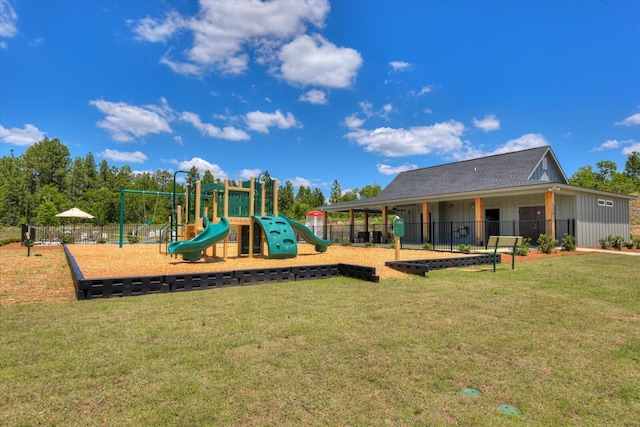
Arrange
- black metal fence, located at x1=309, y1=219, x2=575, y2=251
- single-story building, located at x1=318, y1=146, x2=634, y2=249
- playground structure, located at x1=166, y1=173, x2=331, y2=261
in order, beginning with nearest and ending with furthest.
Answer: playground structure, located at x1=166, y1=173, x2=331, y2=261, single-story building, located at x1=318, y1=146, x2=634, y2=249, black metal fence, located at x1=309, y1=219, x2=575, y2=251

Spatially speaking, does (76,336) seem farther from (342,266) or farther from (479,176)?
(479,176)

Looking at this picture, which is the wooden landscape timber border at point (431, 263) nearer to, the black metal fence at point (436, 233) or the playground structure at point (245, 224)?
the playground structure at point (245, 224)

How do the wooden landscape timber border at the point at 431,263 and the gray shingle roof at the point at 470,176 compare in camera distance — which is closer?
the wooden landscape timber border at the point at 431,263

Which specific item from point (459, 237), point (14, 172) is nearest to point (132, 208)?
point (14, 172)

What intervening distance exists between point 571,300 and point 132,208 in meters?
60.6

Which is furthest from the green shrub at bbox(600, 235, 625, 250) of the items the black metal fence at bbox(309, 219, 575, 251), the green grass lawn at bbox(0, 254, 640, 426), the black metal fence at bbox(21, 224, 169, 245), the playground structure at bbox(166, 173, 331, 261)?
the black metal fence at bbox(21, 224, 169, 245)

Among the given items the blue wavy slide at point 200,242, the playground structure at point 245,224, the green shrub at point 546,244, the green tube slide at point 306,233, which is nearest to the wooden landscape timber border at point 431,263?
the green shrub at point 546,244

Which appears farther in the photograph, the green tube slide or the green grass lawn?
the green tube slide

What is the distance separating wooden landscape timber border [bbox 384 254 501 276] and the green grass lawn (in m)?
2.95

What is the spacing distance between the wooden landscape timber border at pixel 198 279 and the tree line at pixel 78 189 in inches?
1867

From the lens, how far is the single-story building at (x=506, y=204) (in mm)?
17781

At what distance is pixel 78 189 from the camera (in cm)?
6519

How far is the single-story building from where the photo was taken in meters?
17.8

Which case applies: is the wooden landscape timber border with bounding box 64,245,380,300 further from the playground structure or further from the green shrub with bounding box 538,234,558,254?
the green shrub with bounding box 538,234,558,254
